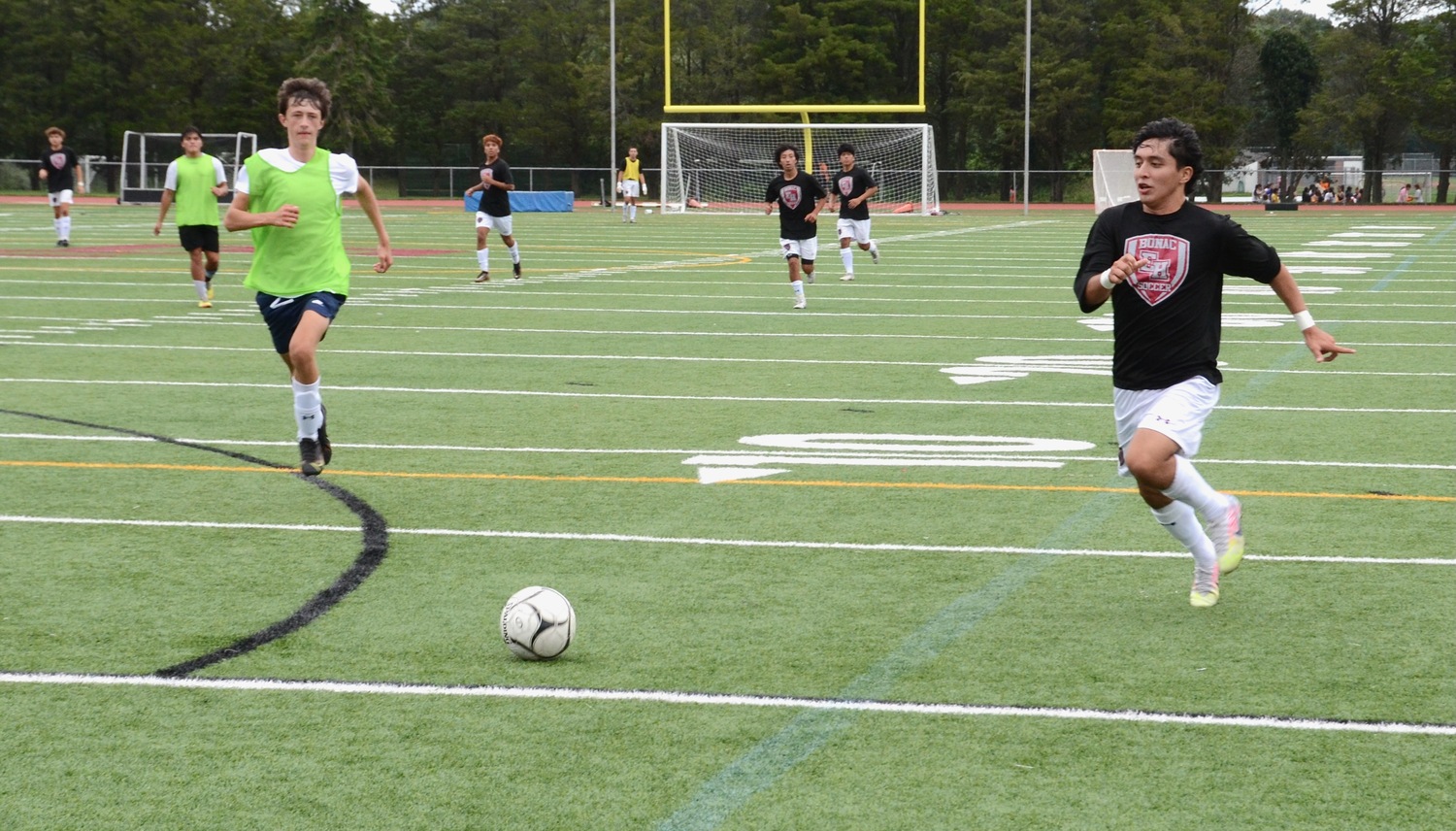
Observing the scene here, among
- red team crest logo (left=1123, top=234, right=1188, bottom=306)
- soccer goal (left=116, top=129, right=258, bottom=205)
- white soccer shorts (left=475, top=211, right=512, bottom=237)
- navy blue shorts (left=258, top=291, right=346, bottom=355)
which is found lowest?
navy blue shorts (left=258, top=291, right=346, bottom=355)

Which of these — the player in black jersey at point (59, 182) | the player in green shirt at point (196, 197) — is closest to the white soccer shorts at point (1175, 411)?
the player in green shirt at point (196, 197)

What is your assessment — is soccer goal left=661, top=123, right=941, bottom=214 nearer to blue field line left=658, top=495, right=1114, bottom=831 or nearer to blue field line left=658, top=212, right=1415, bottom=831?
blue field line left=658, top=212, right=1415, bottom=831

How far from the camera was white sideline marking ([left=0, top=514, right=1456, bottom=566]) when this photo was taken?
700cm

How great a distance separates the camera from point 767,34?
7719 centimetres

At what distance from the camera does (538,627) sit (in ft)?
18.0

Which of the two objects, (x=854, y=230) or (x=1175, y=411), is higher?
(x=854, y=230)

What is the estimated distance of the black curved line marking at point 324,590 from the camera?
220 inches

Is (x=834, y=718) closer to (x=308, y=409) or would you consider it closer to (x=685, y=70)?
(x=308, y=409)

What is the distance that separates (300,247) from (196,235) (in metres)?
10.6

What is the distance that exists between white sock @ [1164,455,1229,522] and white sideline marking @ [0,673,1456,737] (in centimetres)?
143

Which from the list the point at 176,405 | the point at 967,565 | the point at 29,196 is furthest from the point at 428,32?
the point at 967,565

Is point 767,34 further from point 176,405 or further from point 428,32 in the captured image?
point 176,405

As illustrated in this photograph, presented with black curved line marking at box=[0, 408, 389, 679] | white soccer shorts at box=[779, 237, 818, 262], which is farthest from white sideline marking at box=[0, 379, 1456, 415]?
white soccer shorts at box=[779, 237, 818, 262]

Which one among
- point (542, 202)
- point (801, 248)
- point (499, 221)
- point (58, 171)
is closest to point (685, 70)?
point (542, 202)
